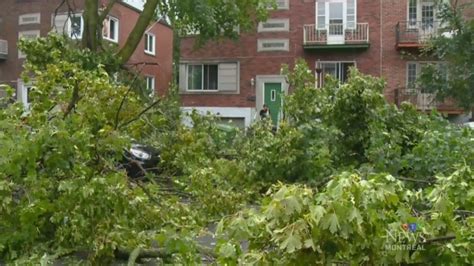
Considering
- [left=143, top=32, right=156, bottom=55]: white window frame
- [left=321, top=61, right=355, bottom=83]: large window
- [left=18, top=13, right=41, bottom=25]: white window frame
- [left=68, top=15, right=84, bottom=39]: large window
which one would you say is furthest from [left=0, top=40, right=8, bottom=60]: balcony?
[left=321, top=61, right=355, bottom=83]: large window

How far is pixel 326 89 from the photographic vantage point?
975 cm

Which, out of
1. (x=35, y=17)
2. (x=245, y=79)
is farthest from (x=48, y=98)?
(x=35, y=17)

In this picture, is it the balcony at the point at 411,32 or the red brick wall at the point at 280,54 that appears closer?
the balcony at the point at 411,32

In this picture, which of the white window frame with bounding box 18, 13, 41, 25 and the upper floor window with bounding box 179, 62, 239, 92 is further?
the white window frame with bounding box 18, 13, 41, 25

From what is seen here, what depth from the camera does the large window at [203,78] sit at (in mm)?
27609

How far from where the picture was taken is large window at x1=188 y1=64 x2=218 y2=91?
Result: 27.6m

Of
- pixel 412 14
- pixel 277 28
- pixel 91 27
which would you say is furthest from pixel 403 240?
pixel 412 14

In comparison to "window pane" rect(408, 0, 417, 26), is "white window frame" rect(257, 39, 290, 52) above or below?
below

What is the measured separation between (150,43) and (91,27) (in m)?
17.7

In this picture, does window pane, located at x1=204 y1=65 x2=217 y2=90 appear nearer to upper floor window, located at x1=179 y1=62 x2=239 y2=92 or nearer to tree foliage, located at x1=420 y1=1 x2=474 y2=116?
upper floor window, located at x1=179 y1=62 x2=239 y2=92

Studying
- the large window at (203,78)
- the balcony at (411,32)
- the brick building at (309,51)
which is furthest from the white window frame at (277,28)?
the balcony at (411,32)

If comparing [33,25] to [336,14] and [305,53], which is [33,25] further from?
[336,14]

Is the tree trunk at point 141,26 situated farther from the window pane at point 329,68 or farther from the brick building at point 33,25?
the brick building at point 33,25

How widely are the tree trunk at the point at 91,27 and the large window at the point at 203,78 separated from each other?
11885mm
